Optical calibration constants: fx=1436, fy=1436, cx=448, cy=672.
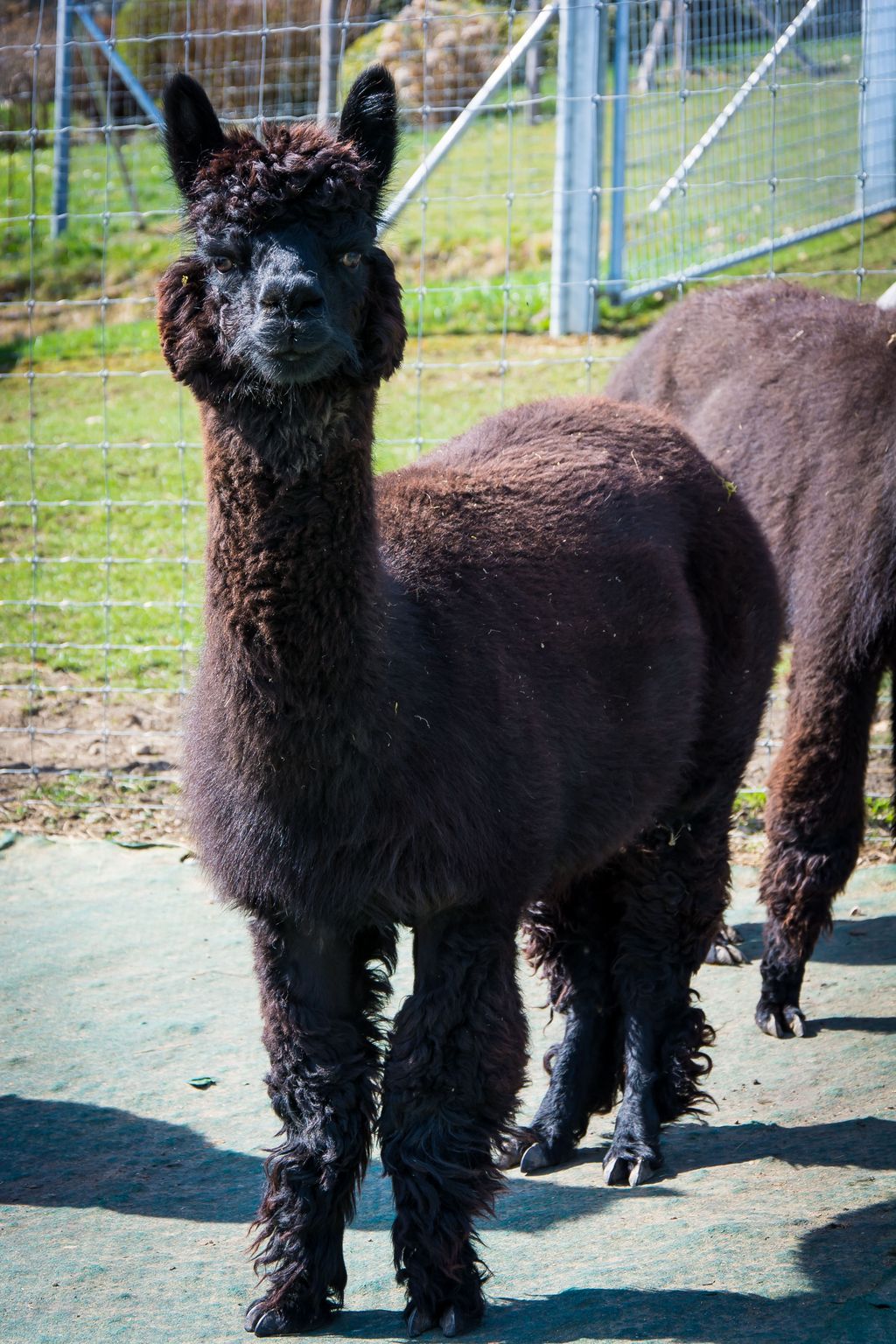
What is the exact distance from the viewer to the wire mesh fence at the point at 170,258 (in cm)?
689

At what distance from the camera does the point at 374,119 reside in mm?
3080

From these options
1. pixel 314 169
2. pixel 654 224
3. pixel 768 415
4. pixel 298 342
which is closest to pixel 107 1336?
pixel 298 342

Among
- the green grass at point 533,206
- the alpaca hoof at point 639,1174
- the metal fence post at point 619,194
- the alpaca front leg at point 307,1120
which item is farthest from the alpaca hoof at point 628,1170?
the metal fence post at point 619,194

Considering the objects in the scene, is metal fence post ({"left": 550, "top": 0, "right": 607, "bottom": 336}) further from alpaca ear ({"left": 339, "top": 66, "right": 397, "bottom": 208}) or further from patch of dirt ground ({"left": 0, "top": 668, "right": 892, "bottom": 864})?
alpaca ear ({"left": 339, "top": 66, "right": 397, "bottom": 208})

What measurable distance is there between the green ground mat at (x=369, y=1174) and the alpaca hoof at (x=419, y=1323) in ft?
0.23

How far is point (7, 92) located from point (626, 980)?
51.2ft

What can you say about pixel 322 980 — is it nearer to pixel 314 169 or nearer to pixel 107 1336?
pixel 107 1336

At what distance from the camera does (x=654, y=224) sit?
445 inches

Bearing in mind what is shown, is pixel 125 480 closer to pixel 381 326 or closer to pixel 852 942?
pixel 852 942

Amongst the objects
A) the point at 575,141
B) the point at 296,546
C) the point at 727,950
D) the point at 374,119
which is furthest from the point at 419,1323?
the point at 575,141

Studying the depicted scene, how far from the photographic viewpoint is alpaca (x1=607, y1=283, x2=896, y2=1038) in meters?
4.70

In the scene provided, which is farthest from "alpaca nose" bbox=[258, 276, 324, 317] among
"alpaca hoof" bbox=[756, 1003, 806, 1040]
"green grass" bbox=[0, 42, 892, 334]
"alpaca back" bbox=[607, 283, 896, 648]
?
"green grass" bbox=[0, 42, 892, 334]

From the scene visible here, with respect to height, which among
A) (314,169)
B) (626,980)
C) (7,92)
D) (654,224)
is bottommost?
(626,980)

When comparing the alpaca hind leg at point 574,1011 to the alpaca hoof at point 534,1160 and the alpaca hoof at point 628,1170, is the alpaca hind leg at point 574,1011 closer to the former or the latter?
the alpaca hoof at point 534,1160
